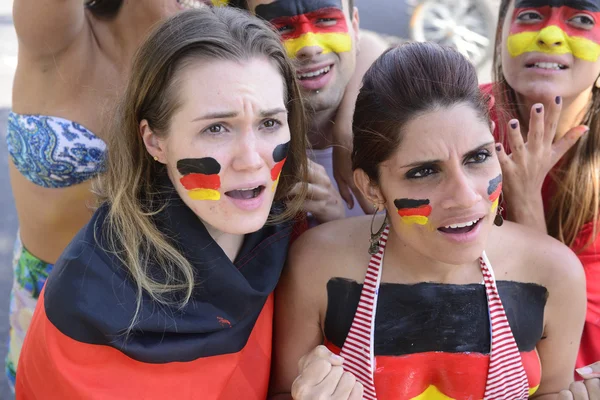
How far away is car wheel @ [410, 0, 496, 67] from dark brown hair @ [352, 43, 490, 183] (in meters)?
4.71

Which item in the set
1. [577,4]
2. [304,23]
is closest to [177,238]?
[304,23]

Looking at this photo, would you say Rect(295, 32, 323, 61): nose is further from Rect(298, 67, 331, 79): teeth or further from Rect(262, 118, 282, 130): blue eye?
Rect(262, 118, 282, 130): blue eye

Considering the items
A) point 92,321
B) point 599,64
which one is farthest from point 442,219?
point 599,64

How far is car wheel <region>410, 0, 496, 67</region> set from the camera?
6.36 m

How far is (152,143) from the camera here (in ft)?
5.76

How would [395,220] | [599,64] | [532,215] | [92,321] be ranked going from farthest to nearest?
1. [599,64]
2. [532,215]
3. [395,220]
4. [92,321]

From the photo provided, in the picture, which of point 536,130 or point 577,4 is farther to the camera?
point 577,4

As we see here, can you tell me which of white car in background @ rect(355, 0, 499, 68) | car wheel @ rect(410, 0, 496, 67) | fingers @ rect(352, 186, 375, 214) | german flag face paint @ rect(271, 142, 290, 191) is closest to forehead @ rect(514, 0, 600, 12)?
fingers @ rect(352, 186, 375, 214)

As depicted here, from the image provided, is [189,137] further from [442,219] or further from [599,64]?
[599,64]

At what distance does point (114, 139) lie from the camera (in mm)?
1858

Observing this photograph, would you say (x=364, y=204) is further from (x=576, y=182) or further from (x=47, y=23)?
(x=47, y=23)

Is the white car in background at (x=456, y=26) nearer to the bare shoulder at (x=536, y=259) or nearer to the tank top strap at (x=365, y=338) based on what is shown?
the bare shoulder at (x=536, y=259)

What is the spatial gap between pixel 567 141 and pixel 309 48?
89cm

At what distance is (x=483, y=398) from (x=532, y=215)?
0.62 m
